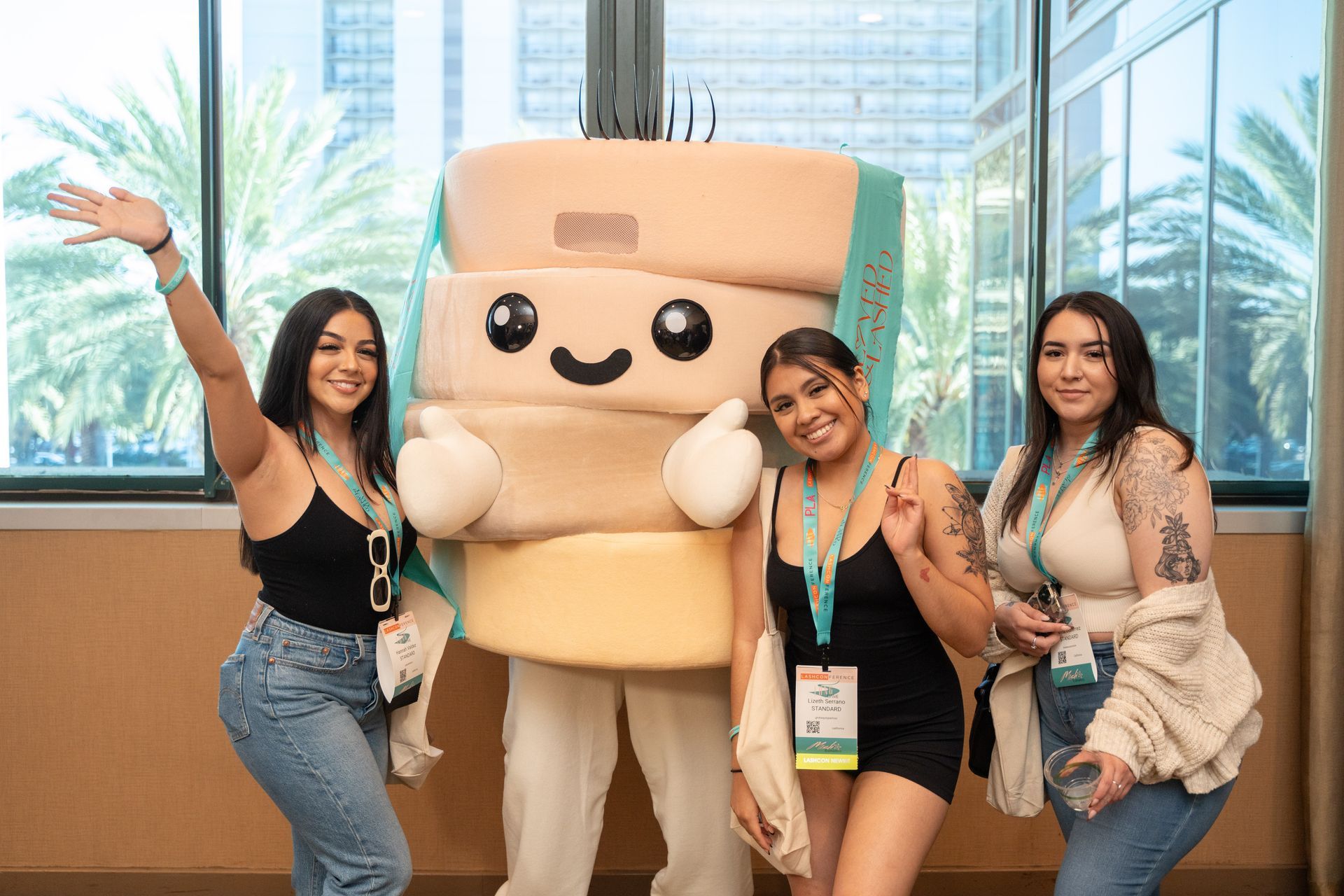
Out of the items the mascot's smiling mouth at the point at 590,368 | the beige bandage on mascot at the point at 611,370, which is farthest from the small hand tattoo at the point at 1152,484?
the mascot's smiling mouth at the point at 590,368

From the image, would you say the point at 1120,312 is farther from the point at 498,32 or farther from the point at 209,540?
the point at 209,540

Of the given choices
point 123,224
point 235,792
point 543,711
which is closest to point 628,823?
point 543,711

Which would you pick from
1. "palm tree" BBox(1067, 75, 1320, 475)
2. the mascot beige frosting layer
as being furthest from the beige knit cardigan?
"palm tree" BBox(1067, 75, 1320, 475)

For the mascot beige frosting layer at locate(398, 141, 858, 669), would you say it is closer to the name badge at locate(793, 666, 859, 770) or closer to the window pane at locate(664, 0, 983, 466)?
the name badge at locate(793, 666, 859, 770)

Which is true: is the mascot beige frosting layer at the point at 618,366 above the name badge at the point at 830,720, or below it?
above

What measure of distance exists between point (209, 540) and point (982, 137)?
234 centimetres

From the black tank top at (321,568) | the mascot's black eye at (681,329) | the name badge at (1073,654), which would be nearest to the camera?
the name badge at (1073,654)

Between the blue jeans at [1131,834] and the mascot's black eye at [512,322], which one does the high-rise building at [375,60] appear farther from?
the blue jeans at [1131,834]

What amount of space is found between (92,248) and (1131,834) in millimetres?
2803

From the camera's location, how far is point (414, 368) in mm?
1965

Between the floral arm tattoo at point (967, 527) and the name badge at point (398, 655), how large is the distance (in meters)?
0.91

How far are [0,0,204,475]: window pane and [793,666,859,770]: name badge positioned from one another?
1970mm

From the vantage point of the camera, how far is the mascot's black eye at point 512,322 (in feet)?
5.86

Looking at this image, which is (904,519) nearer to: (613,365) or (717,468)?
(717,468)
